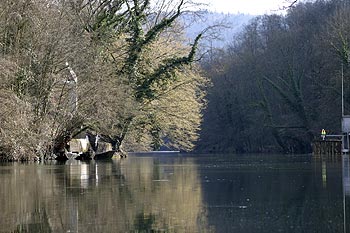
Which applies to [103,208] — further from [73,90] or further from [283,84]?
[283,84]

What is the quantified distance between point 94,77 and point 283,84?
34935mm

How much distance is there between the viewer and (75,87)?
3562cm

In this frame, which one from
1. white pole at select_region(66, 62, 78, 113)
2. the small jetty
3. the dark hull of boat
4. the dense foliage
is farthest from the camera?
the dense foliage

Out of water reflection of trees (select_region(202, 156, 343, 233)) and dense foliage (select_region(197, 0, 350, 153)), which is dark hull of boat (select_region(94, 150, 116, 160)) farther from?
water reflection of trees (select_region(202, 156, 343, 233))

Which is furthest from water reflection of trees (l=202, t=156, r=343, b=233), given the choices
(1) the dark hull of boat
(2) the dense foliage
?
(2) the dense foliage

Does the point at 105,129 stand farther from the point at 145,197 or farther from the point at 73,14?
the point at 145,197

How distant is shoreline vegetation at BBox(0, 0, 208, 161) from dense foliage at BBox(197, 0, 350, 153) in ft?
37.5

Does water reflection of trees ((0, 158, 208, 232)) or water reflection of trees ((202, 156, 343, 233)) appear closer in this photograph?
water reflection of trees ((202, 156, 343, 233))

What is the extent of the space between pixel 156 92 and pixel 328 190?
111ft

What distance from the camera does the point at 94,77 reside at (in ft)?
121

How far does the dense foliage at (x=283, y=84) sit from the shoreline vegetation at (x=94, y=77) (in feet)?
37.5

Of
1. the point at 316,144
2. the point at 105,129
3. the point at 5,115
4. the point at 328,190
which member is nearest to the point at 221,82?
the point at 316,144

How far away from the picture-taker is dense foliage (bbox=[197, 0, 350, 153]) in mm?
57969

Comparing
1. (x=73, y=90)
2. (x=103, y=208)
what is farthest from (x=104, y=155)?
(x=103, y=208)
